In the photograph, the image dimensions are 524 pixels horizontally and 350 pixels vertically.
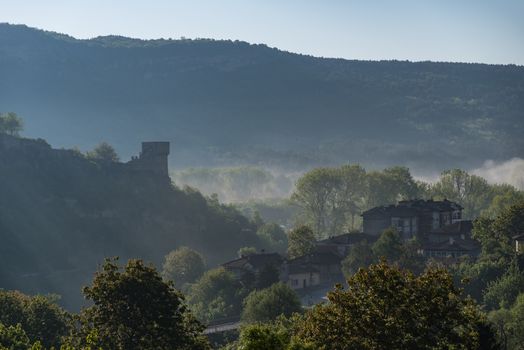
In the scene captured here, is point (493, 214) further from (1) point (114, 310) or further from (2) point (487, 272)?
(1) point (114, 310)

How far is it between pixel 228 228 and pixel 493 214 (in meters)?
42.1

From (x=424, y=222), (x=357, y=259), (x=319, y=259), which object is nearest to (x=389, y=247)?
(x=357, y=259)

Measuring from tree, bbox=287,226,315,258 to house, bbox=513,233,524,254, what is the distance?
108ft

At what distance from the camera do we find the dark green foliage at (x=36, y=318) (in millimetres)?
78500

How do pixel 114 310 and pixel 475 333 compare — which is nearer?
pixel 475 333

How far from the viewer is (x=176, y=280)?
518 feet

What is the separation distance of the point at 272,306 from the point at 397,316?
178ft

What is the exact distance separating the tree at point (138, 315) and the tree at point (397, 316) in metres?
7.47

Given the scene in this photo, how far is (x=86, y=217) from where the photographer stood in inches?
7574

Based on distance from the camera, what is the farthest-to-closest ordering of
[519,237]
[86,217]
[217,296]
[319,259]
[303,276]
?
1. [86,217]
2. [319,259]
3. [303,276]
4. [217,296]
5. [519,237]

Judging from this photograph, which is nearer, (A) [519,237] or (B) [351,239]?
(A) [519,237]

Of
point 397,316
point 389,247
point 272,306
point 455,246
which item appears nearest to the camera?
point 397,316

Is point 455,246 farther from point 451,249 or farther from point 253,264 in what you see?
point 253,264

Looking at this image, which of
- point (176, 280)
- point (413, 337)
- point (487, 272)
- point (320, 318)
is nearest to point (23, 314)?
point (320, 318)
